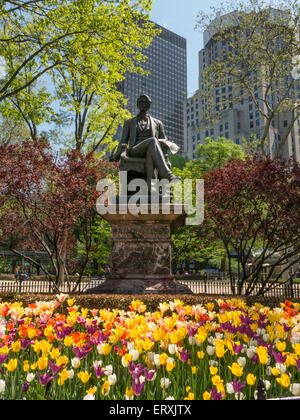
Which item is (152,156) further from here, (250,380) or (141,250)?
(250,380)

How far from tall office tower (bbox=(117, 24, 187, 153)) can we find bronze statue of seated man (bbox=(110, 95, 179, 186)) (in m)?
109

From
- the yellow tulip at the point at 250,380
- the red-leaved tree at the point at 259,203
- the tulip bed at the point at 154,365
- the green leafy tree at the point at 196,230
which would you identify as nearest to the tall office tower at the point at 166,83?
the green leafy tree at the point at 196,230

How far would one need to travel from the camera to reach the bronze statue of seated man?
24.4ft

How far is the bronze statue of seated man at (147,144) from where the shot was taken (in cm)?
743

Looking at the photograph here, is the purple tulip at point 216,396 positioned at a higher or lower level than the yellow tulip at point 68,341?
lower

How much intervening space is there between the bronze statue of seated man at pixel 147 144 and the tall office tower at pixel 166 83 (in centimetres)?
10923

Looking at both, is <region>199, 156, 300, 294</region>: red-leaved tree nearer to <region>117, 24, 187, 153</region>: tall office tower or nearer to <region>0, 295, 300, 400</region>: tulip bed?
<region>0, 295, 300, 400</region>: tulip bed

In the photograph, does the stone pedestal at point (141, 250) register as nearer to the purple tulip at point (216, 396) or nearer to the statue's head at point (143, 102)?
the statue's head at point (143, 102)

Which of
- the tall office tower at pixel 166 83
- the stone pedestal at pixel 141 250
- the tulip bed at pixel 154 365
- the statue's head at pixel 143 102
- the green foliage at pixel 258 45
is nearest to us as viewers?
the tulip bed at pixel 154 365

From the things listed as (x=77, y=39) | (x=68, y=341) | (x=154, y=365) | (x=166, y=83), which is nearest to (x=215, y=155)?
(x=77, y=39)

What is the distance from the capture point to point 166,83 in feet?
404

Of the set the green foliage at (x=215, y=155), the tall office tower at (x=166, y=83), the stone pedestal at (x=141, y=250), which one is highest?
the tall office tower at (x=166, y=83)

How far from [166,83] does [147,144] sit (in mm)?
125398

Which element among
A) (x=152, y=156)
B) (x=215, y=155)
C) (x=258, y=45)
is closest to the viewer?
(x=152, y=156)
